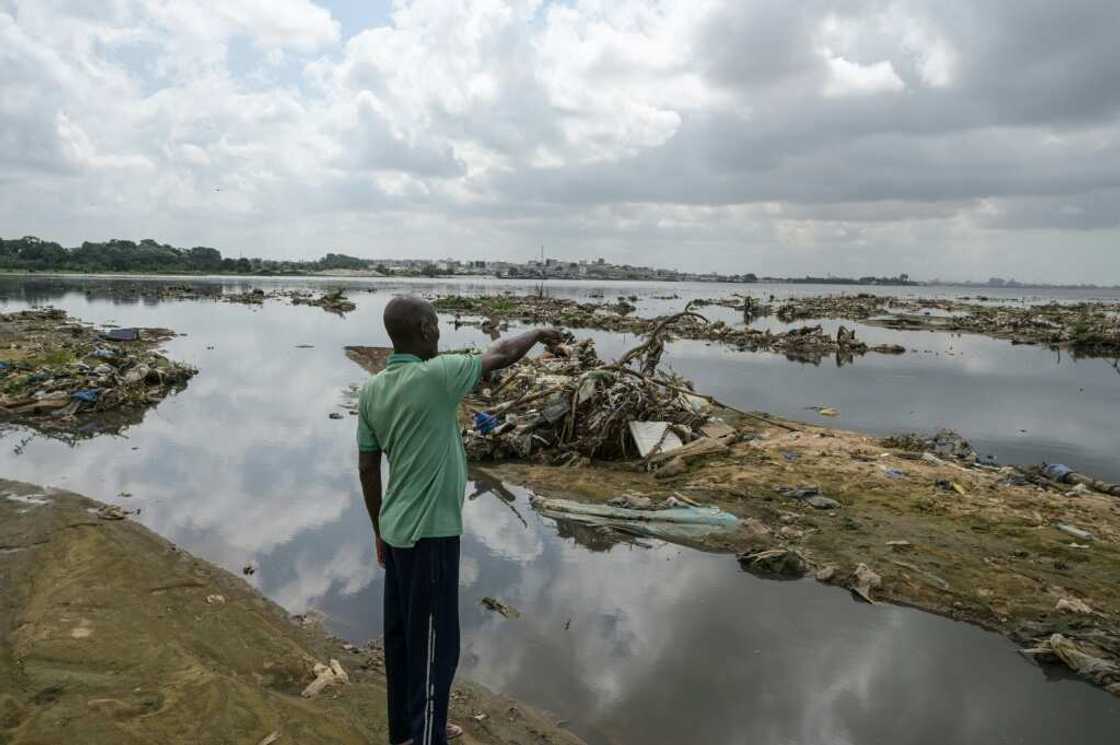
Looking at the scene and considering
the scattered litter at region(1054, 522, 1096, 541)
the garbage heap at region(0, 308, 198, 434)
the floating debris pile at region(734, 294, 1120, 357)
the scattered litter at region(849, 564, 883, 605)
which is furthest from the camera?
the floating debris pile at region(734, 294, 1120, 357)

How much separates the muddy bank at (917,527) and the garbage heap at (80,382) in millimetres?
7617

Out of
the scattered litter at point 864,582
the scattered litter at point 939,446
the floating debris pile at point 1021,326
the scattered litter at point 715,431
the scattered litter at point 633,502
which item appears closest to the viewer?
the scattered litter at point 864,582

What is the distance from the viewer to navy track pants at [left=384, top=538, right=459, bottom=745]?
2.69 metres

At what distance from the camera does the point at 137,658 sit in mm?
3750

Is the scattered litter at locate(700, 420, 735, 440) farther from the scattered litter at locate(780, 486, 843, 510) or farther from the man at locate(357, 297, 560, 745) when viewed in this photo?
the man at locate(357, 297, 560, 745)

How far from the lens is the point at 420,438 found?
2.67 metres

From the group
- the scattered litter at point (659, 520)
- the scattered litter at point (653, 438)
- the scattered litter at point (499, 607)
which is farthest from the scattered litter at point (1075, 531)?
the scattered litter at point (499, 607)

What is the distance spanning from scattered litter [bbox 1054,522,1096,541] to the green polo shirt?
6.69 m

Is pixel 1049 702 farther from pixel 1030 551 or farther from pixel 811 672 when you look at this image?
pixel 1030 551

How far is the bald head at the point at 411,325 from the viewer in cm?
270

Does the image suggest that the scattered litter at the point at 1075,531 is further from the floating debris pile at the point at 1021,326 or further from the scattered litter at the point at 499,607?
the floating debris pile at the point at 1021,326

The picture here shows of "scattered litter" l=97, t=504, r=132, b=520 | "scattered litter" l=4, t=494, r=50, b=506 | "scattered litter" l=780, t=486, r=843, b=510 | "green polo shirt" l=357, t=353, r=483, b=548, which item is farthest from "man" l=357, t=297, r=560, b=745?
"scattered litter" l=4, t=494, r=50, b=506

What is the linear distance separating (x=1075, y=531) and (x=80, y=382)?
15.5 metres

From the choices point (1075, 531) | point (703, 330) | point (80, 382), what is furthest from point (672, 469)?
point (703, 330)
